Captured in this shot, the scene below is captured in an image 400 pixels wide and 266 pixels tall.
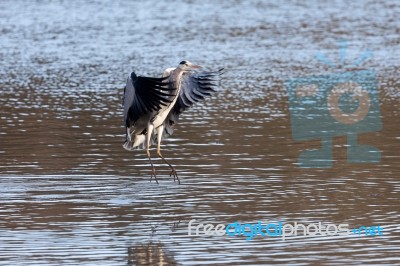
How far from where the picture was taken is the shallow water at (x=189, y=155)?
8633 mm

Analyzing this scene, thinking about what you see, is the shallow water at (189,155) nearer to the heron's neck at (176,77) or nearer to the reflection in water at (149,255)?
the reflection in water at (149,255)

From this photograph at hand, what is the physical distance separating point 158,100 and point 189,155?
133cm

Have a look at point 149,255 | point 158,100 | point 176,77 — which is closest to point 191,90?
point 176,77

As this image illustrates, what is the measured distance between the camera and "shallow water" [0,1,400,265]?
863 cm

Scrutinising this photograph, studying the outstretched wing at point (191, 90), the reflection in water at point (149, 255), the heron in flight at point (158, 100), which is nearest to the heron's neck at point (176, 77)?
the heron in flight at point (158, 100)

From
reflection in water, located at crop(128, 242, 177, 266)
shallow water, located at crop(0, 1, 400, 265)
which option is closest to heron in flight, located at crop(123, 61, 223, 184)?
shallow water, located at crop(0, 1, 400, 265)

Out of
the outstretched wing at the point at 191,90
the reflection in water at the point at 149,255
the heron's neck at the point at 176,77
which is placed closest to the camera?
the reflection in water at the point at 149,255

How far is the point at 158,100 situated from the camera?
1132 cm

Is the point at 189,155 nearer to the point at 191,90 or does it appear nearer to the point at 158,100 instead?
the point at 191,90

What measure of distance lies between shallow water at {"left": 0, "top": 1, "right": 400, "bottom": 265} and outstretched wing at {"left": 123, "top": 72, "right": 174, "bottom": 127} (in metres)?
0.68

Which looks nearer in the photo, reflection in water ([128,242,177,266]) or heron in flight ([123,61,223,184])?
reflection in water ([128,242,177,266])

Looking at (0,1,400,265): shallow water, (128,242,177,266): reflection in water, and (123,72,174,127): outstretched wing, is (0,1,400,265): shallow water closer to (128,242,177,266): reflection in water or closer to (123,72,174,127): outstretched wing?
(128,242,177,266): reflection in water

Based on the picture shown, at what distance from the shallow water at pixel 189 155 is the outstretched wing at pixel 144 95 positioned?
26.8 inches

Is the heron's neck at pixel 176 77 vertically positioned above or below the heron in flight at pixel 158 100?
above
